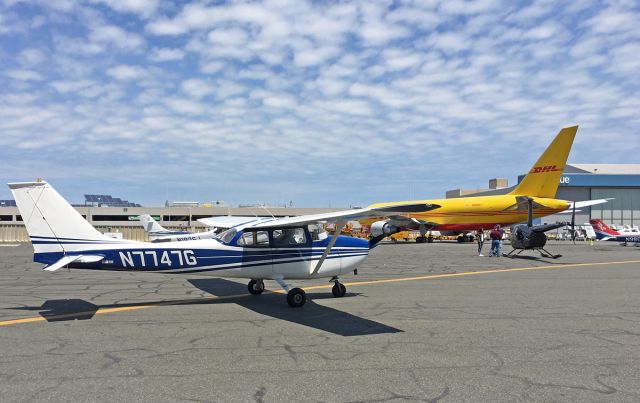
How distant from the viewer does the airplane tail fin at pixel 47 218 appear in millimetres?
9773

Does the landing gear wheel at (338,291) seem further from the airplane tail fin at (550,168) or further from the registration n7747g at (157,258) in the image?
the airplane tail fin at (550,168)

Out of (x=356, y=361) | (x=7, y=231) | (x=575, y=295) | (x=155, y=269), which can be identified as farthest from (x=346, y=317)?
(x=7, y=231)

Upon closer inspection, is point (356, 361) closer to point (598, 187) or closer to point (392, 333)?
point (392, 333)

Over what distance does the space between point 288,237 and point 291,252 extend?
14.7 inches

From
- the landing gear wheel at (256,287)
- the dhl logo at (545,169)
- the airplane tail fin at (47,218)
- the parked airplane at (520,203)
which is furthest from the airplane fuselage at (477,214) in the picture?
the airplane tail fin at (47,218)

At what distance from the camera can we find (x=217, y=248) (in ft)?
36.3

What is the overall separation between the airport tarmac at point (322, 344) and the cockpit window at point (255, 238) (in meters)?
1.48

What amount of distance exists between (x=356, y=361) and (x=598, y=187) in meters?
78.1

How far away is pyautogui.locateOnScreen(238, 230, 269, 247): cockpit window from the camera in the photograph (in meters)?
11.3

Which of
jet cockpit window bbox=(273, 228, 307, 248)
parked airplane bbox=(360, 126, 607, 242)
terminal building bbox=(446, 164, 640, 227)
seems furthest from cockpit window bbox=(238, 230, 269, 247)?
terminal building bbox=(446, 164, 640, 227)

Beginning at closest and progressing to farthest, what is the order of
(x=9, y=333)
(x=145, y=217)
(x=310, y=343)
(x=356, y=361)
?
(x=356, y=361), (x=310, y=343), (x=9, y=333), (x=145, y=217)

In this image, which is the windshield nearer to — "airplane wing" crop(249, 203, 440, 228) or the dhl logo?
"airplane wing" crop(249, 203, 440, 228)

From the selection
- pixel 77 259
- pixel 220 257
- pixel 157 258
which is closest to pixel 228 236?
pixel 220 257

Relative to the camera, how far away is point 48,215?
32.7 feet
